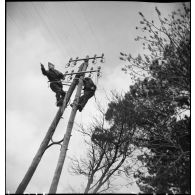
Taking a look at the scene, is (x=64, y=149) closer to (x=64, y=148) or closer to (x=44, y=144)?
(x=64, y=148)

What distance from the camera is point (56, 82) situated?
17.5 ft

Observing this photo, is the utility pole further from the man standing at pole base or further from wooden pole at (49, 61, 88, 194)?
the man standing at pole base

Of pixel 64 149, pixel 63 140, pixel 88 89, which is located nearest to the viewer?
pixel 64 149

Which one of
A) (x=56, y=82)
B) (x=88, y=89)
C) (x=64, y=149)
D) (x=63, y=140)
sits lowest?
(x=64, y=149)

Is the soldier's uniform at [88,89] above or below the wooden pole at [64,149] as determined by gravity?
above

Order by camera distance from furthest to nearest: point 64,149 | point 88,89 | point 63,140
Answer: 1. point 88,89
2. point 63,140
3. point 64,149

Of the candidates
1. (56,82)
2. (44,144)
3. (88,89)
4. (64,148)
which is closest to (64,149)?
(64,148)

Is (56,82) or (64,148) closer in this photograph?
(64,148)

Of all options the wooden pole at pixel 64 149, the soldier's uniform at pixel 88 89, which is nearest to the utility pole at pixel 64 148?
the wooden pole at pixel 64 149

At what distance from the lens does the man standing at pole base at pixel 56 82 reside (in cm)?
521

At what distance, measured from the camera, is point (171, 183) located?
6496mm

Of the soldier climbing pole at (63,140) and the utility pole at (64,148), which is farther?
the soldier climbing pole at (63,140)

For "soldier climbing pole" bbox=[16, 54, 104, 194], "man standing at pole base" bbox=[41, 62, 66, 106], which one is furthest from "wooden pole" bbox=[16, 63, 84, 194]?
"man standing at pole base" bbox=[41, 62, 66, 106]

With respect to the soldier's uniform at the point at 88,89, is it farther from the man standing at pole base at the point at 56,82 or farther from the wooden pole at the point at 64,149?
the man standing at pole base at the point at 56,82
